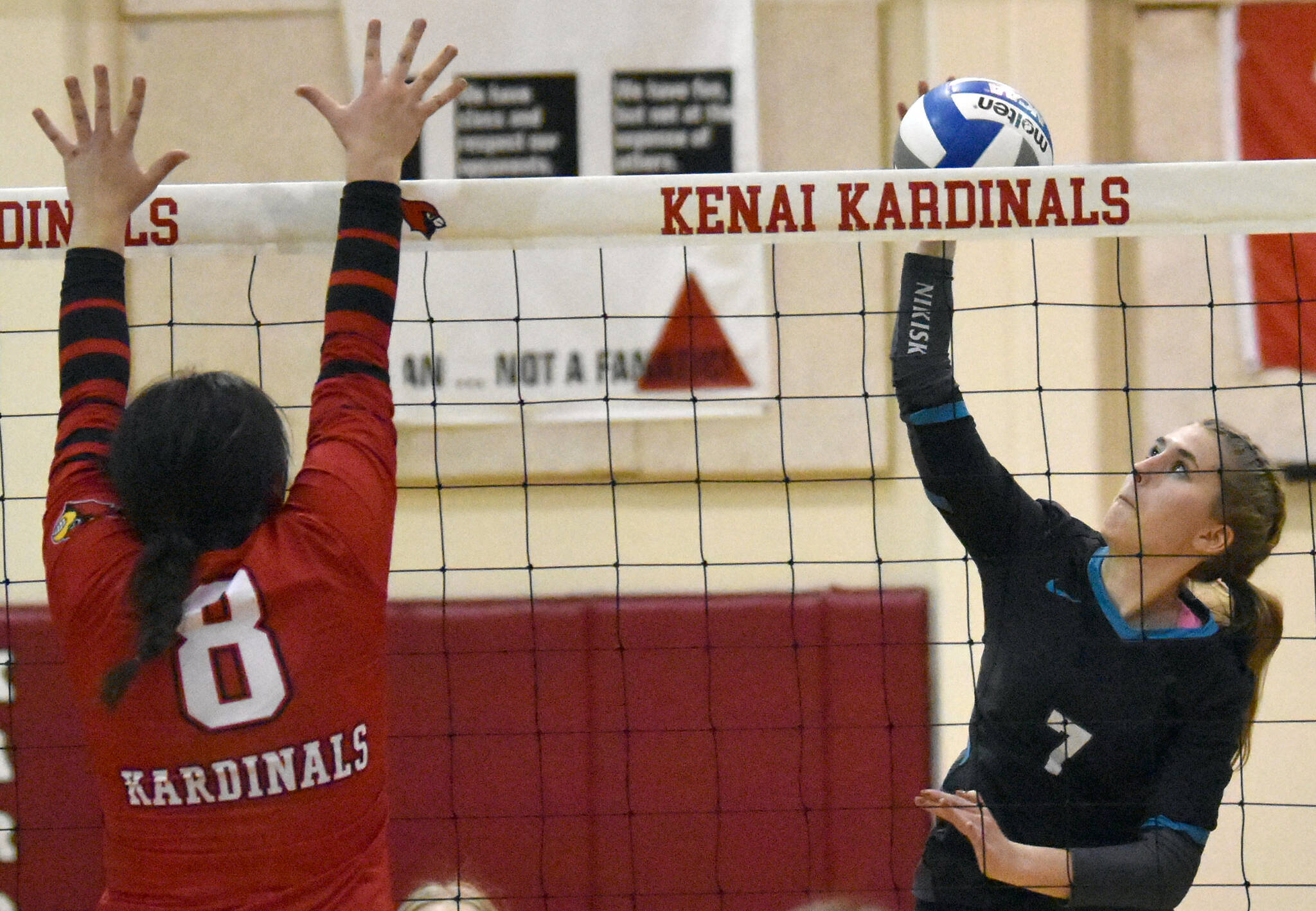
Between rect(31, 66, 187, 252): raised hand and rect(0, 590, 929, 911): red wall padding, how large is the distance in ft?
7.96

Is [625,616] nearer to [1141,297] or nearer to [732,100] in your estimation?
[732,100]

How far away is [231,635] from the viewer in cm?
120

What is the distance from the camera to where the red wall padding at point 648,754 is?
383 centimetres

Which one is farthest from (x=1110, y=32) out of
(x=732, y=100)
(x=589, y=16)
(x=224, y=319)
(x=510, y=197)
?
(x=224, y=319)

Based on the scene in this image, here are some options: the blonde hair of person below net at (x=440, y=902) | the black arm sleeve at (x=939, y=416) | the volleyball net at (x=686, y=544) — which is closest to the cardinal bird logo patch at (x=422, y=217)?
the black arm sleeve at (x=939, y=416)

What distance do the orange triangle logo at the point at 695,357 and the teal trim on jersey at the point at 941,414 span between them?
6.94 feet

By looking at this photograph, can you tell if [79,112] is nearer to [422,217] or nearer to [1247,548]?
[422,217]

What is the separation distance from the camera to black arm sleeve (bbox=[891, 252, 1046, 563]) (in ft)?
5.98

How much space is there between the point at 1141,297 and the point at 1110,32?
0.89 m

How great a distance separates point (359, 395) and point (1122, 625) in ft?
4.18

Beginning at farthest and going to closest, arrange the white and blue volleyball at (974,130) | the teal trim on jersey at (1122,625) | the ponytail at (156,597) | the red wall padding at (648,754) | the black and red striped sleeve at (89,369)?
the red wall padding at (648,754), the white and blue volleyball at (974,130), the teal trim on jersey at (1122,625), the black and red striped sleeve at (89,369), the ponytail at (156,597)

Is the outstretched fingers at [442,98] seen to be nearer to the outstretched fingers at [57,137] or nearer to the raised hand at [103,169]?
the raised hand at [103,169]

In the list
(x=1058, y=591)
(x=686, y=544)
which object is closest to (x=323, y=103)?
(x=1058, y=591)

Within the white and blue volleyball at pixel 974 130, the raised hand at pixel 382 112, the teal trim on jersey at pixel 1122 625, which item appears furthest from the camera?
the white and blue volleyball at pixel 974 130
